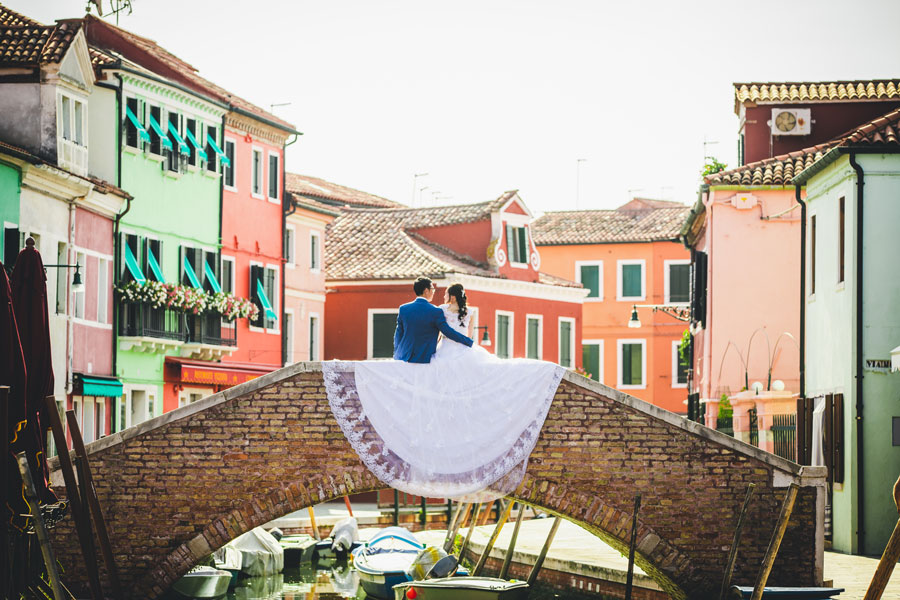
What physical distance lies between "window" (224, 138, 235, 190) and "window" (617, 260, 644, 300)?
20621 millimetres

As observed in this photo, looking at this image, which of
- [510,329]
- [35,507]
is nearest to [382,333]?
[510,329]

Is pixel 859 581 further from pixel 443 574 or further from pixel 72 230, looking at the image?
pixel 72 230

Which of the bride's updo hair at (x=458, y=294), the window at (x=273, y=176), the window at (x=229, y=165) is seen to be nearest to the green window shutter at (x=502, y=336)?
the window at (x=273, y=176)

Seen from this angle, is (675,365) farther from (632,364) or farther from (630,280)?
(630,280)

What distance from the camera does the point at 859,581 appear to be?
18578 mm

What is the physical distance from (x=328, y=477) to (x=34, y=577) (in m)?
3.64

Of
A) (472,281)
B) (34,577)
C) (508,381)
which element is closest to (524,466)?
(508,381)

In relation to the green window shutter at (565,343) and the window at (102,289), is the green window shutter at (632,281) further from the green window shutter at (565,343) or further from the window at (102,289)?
the window at (102,289)

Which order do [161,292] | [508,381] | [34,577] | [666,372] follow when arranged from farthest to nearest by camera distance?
1. [666,372]
2. [161,292]
3. [508,381]
4. [34,577]

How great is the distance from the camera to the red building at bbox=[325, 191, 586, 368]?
140 ft

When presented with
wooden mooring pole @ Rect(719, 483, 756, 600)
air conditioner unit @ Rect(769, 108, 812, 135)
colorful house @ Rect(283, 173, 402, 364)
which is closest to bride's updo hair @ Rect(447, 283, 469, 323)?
wooden mooring pole @ Rect(719, 483, 756, 600)

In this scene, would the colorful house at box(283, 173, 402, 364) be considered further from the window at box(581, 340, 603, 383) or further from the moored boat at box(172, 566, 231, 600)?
the moored boat at box(172, 566, 231, 600)

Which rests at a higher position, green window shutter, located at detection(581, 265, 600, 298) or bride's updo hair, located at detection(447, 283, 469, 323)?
green window shutter, located at detection(581, 265, 600, 298)

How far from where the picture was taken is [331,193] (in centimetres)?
4978
